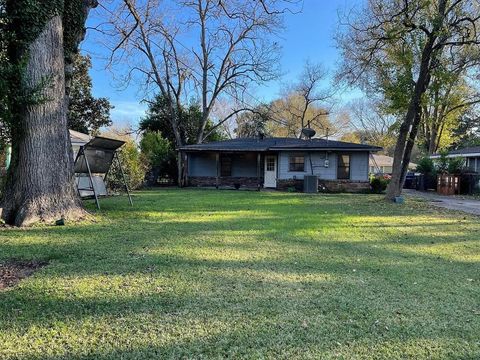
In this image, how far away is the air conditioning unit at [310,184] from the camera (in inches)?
763

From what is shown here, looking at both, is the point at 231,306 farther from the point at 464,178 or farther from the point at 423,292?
the point at 464,178

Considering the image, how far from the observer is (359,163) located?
2012 centimetres

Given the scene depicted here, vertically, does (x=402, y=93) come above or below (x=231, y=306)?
above

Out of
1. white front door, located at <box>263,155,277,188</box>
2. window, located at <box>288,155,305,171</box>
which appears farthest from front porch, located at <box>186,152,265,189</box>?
window, located at <box>288,155,305,171</box>

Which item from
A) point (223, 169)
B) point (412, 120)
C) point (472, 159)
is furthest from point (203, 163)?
point (472, 159)

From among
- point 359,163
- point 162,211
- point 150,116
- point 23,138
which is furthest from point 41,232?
point 150,116

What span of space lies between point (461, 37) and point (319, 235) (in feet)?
38.7

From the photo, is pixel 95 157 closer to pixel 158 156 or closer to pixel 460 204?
pixel 158 156

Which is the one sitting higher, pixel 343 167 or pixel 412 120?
pixel 412 120

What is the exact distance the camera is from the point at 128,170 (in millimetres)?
17062

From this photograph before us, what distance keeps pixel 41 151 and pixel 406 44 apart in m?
12.9

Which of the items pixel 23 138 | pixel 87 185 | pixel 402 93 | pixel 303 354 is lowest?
pixel 303 354

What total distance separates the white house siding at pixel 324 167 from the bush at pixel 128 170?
26.1ft

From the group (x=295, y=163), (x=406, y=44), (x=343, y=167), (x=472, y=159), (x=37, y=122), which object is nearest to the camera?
(x=37, y=122)
